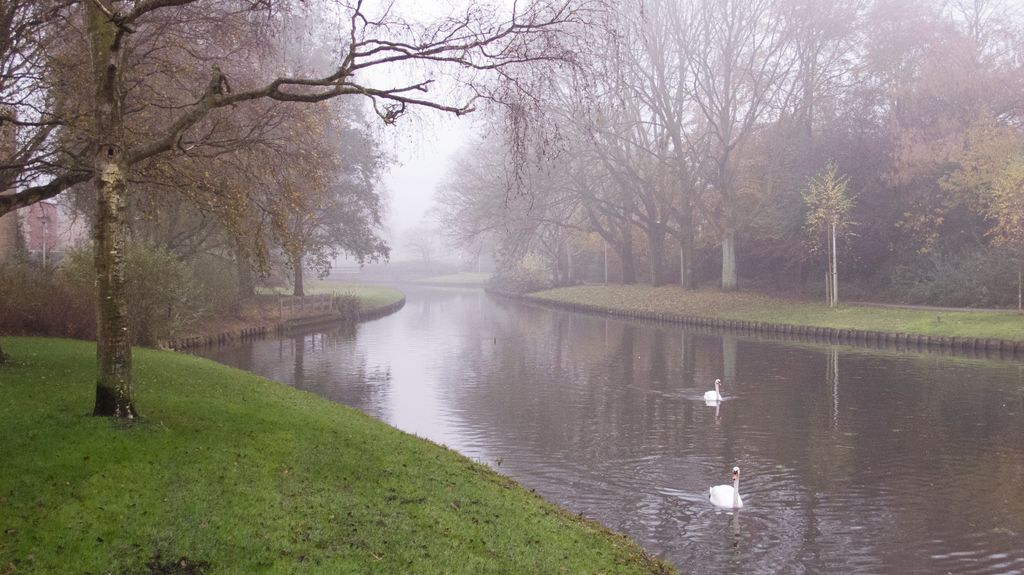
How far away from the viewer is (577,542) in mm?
8789

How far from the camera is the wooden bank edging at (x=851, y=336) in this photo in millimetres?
28688

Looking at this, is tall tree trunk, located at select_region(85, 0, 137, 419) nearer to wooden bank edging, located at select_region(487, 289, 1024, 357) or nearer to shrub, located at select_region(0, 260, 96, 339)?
shrub, located at select_region(0, 260, 96, 339)

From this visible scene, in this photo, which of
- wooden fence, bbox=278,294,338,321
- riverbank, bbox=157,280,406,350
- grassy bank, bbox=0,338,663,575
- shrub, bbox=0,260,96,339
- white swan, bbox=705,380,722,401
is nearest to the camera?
grassy bank, bbox=0,338,663,575

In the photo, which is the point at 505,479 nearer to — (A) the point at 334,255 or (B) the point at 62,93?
(B) the point at 62,93

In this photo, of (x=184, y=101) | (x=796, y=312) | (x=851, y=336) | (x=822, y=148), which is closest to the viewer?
(x=184, y=101)

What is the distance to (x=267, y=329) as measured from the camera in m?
37.1

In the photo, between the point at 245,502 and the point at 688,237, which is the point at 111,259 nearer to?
the point at 245,502

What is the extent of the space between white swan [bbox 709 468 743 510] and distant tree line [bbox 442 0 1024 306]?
2407 cm

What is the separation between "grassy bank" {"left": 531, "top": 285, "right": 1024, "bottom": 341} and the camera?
1210 inches

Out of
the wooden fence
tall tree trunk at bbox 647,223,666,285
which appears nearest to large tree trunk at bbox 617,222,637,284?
tall tree trunk at bbox 647,223,666,285

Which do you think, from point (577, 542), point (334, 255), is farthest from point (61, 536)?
point (334, 255)

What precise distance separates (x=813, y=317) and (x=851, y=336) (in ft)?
12.9

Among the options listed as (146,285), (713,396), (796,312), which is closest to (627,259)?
(796,312)

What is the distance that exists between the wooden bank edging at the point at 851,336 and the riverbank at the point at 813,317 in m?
0.03
